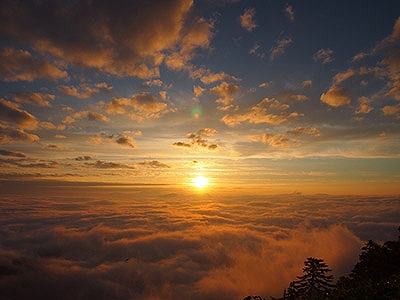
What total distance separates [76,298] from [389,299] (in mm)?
255499

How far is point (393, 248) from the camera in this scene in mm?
30062

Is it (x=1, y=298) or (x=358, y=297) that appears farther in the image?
(x=1, y=298)

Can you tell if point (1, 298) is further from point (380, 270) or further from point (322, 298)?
point (380, 270)

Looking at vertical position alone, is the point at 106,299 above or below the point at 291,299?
below

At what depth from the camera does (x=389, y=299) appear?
655 cm

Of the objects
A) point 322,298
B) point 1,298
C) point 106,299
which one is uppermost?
point 322,298

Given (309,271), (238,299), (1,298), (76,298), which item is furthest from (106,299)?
(1,298)

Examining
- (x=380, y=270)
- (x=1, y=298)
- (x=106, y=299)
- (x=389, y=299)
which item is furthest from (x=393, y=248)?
(x=106, y=299)

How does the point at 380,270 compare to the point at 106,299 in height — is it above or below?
above

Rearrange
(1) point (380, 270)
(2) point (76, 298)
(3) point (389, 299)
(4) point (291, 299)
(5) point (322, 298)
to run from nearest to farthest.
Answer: (3) point (389, 299)
(5) point (322, 298)
(4) point (291, 299)
(1) point (380, 270)
(2) point (76, 298)

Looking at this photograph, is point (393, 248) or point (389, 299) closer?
point (389, 299)

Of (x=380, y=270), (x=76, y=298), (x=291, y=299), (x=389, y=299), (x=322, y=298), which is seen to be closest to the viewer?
(x=389, y=299)

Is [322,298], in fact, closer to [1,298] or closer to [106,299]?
[1,298]

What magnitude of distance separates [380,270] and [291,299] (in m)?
28.7
